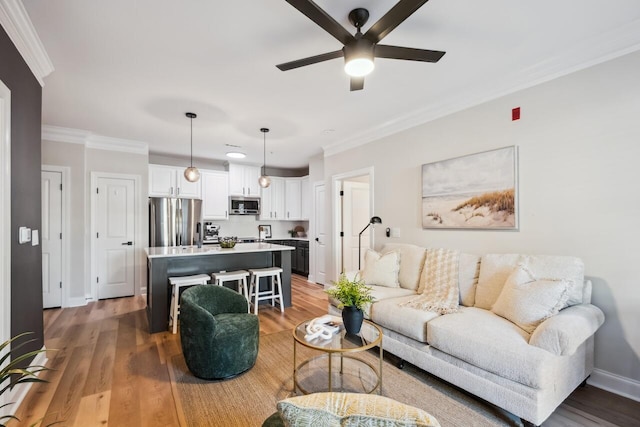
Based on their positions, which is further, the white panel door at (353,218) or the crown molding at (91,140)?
the white panel door at (353,218)

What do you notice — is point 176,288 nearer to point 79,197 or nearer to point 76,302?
point 76,302

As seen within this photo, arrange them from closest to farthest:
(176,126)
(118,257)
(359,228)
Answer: (176,126), (118,257), (359,228)

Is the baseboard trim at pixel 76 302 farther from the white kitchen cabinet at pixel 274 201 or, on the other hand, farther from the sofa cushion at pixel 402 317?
the sofa cushion at pixel 402 317

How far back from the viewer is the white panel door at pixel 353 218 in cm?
520

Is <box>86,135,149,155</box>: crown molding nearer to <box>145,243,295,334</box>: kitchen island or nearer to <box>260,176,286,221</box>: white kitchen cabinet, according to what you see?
<box>145,243,295,334</box>: kitchen island

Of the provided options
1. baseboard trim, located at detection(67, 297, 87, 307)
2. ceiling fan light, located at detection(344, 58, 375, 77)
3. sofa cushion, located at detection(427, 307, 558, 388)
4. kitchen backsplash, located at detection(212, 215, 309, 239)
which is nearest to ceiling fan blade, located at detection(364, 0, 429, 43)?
ceiling fan light, located at detection(344, 58, 375, 77)

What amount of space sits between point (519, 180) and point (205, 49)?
3002 mm

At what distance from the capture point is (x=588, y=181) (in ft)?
7.72

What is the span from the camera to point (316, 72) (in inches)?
107

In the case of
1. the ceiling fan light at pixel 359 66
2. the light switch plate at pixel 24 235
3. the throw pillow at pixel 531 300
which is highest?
the ceiling fan light at pixel 359 66

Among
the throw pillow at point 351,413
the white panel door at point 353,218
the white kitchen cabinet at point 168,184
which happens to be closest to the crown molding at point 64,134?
the white kitchen cabinet at point 168,184

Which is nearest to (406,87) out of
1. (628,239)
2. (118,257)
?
(628,239)

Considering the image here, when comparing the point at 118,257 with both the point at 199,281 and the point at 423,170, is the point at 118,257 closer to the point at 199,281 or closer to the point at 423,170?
the point at 199,281

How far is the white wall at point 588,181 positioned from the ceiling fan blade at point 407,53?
1367mm
